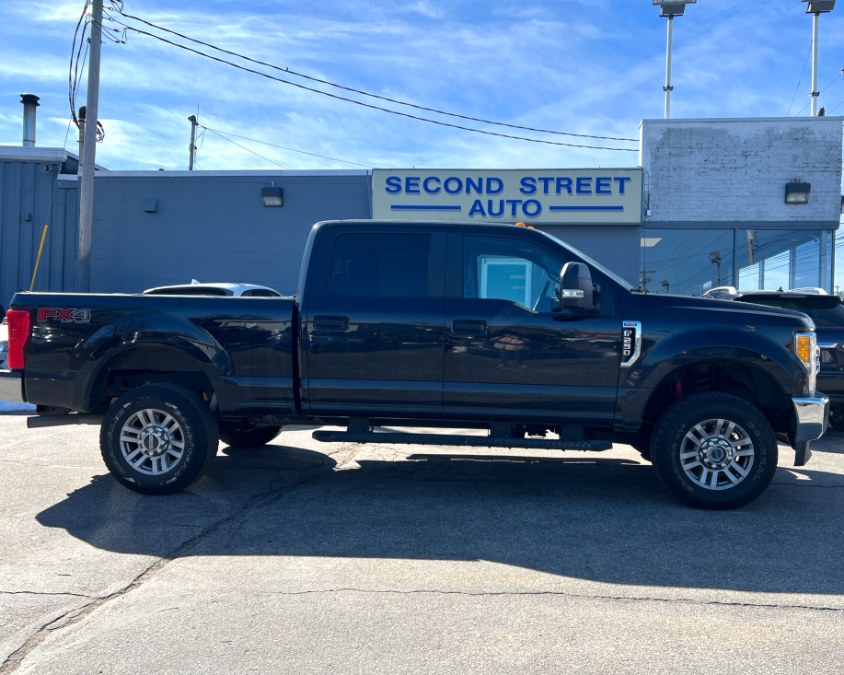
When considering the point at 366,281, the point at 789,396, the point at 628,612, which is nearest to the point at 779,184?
the point at 789,396

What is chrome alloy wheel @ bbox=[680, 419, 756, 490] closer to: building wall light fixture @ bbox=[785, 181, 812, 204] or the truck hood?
the truck hood

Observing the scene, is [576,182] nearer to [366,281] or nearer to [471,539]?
[366,281]

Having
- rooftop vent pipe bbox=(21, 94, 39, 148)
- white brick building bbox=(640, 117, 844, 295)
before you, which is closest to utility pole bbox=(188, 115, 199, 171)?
rooftop vent pipe bbox=(21, 94, 39, 148)

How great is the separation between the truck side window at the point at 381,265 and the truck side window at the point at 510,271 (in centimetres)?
35

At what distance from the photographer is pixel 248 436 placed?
792 centimetres

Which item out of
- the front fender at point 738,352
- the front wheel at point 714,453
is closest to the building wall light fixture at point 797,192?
the front fender at point 738,352

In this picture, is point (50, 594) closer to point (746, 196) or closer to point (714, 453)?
point (714, 453)

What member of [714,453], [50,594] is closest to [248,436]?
[50,594]

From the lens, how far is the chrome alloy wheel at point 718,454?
5742 mm

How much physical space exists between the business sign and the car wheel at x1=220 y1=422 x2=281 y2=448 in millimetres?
9450

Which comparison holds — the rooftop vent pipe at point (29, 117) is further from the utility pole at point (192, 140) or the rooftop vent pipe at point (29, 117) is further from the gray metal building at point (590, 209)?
the utility pole at point (192, 140)

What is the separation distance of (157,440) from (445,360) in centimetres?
232

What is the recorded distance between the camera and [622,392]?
5.82 metres

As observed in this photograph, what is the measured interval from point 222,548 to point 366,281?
2.31 metres
